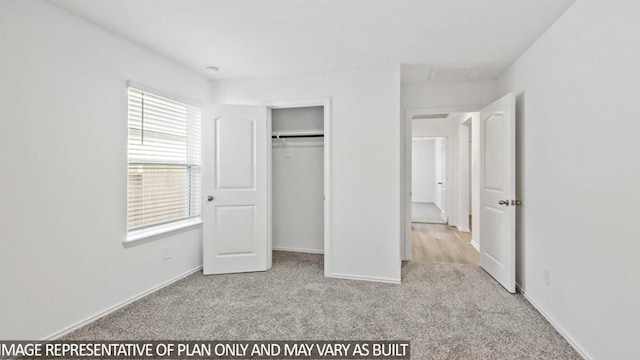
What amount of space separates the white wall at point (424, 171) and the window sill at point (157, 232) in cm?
889

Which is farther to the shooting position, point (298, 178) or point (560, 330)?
point (298, 178)

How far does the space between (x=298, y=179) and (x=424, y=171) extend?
7869mm

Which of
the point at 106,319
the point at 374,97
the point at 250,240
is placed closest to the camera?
the point at 106,319

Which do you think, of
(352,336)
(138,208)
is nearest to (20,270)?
(138,208)

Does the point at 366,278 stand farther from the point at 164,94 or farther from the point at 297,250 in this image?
the point at 164,94

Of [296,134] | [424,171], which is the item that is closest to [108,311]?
[296,134]

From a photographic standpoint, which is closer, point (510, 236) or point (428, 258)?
point (510, 236)

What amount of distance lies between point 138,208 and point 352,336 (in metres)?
2.29

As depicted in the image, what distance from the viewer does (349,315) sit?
2402 mm

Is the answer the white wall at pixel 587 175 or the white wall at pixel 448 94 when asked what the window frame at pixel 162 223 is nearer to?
the white wall at pixel 448 94

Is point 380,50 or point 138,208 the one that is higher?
point 380,50

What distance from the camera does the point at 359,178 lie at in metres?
3.27

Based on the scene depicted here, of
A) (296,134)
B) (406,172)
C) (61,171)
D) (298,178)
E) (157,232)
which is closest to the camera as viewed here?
(61,171)

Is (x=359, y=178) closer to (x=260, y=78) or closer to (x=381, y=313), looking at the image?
(x=381, y=313)
